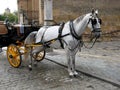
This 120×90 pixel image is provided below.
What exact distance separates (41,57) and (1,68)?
5.59 ft

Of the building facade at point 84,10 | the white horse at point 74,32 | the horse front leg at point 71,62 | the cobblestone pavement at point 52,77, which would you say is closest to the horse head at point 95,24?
the white horse at point 74,32

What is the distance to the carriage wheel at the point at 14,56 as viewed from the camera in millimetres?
10047

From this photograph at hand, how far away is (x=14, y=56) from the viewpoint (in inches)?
402

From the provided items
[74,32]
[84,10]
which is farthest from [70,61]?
[84,10]

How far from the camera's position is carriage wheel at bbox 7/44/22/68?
10.0 meters

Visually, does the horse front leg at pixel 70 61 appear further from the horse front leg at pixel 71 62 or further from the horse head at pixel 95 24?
the horse head at pixel 95 24

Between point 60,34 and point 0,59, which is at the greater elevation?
point 60,34

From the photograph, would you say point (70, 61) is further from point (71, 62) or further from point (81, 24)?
point (81, 24)

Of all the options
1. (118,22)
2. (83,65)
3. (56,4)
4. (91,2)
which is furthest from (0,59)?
(118,22)

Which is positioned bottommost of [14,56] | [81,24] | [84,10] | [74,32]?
[14,56]

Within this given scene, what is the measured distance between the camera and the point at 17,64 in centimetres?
1015

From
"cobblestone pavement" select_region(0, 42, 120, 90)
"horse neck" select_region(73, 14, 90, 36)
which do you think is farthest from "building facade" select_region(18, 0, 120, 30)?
"horse neck" select_region(73, 14, 90, 36)

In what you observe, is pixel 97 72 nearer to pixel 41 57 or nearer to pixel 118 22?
pixel 41 57

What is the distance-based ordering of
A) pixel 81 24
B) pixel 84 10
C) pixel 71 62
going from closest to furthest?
1. pixel 81 24
2. pixel 71 62
3. pixel 84 10
